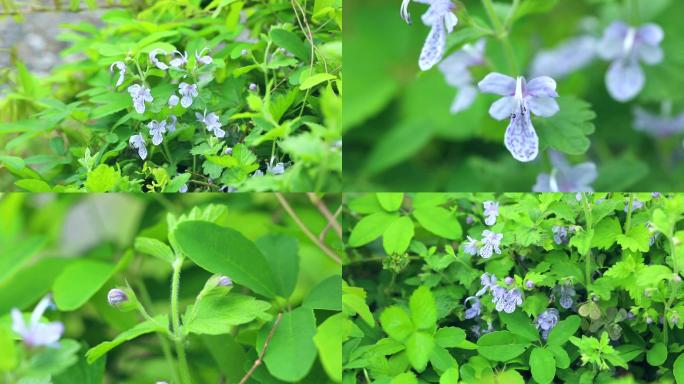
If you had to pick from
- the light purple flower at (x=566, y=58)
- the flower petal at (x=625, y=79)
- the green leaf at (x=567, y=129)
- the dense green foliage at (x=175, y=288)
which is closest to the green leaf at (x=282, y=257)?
the dense green foliage at (x=175, y=288)

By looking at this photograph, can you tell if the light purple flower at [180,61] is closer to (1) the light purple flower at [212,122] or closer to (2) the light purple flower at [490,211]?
(1) the light purple flower at [212,122]

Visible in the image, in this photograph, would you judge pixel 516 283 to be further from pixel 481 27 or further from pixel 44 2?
pixel 44 2

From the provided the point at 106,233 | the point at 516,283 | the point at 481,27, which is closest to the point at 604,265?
the point at 516,283

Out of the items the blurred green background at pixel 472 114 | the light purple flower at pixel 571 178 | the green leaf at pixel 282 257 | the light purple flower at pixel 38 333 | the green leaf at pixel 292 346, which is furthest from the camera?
the blurred green background at pixel 472 114

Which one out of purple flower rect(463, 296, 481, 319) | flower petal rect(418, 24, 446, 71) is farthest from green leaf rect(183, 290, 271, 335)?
flower petal rect(418, 24, 446, 71)

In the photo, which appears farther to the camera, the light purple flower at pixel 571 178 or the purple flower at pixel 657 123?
the purple flower at pixel 657 123

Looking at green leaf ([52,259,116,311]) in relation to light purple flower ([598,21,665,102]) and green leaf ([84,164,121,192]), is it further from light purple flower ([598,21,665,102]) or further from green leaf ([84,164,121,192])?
light purple flower ([598,21,665,102])
